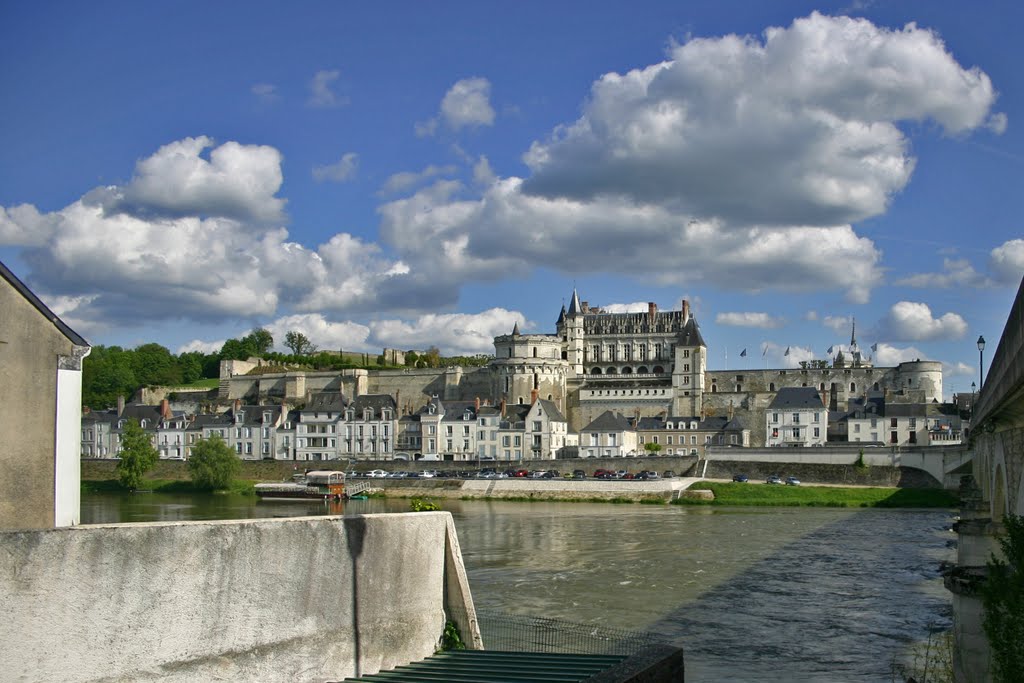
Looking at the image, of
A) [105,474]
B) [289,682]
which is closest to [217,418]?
[105,474]

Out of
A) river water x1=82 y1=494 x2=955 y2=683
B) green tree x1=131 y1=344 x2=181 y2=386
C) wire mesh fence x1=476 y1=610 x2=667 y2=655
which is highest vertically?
green tree x1=131 y1=344 x2=181 y2=386

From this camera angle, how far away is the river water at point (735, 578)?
53.0 ft

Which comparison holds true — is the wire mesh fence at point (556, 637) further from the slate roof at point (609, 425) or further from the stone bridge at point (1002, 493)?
the slate roof at point (609, 425)

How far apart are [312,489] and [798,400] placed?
29.3 meters

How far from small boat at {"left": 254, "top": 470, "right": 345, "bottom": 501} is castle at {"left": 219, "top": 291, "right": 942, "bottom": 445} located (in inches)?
662

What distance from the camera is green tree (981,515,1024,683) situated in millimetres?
8609

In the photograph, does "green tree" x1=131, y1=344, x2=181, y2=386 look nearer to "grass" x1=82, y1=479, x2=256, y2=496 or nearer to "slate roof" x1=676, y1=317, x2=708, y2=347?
"grass" x1=82, y1=479, x2=256, y2=496

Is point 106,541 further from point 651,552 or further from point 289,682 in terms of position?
point 651,552

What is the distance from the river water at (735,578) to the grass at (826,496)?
2.88 metres

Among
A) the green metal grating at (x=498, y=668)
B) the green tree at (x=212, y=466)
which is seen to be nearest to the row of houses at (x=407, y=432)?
the green tree at (x=212, y=466)

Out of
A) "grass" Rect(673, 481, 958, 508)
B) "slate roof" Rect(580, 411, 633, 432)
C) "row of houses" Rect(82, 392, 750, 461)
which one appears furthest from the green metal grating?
"slate roof" Rect(580, 411, 633, 432)

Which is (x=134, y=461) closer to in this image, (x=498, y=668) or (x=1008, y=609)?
(x=498, y=668)

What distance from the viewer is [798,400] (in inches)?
2405

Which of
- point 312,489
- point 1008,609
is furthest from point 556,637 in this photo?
point 312,489
